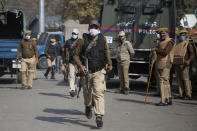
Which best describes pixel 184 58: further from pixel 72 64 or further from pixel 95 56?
pixel 95 56

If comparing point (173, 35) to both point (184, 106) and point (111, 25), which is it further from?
point (184, 106)

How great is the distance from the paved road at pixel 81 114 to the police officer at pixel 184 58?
0.51 metres

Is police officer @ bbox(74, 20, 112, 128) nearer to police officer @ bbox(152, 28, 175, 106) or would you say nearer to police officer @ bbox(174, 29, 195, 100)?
police officer @ bbox(152, 28, 175, 106)

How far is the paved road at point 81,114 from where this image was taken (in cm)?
930

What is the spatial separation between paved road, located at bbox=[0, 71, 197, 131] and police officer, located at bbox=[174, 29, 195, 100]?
20.0 inches

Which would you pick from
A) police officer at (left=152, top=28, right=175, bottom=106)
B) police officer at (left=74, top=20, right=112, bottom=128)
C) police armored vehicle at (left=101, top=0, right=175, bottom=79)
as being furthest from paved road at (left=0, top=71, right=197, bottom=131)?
police armored vehicle at (left=101, top=0, right=175, bottom=79)

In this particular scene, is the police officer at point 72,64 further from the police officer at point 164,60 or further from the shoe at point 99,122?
the shoe at point 99,122

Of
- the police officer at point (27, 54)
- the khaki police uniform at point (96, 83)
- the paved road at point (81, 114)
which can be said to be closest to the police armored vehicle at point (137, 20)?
the police officer at point (27, 54)

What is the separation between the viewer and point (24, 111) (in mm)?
11188

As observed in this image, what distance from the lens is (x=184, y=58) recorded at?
13.9 metres

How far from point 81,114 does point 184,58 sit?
4287mm

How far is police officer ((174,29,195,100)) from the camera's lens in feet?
45.4

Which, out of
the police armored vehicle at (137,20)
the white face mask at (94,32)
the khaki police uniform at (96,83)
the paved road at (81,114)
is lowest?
the paved road at (81,114)

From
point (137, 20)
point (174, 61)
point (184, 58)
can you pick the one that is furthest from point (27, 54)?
point (184, 58)
